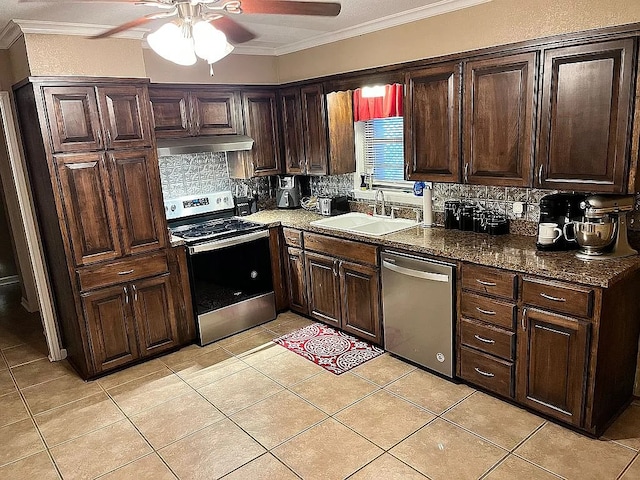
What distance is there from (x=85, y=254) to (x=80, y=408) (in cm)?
107

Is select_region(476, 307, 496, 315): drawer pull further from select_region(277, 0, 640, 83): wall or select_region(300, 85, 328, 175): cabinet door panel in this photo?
select_region(300, 85, 328, 175): cabinet door panel

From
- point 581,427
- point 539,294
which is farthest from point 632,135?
point 581,427

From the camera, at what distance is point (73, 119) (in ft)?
10.9

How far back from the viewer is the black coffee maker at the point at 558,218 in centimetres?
291

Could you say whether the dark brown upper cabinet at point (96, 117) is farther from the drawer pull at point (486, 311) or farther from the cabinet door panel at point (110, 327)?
the drawer pull at point (486, 311)

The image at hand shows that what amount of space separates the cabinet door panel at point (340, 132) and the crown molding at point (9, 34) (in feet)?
7.85

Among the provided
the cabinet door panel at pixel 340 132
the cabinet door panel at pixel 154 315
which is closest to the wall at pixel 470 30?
the cabinet door panel at pixel 340 132

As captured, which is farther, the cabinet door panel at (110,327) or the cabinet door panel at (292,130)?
the cabinet door panel at (292,130)

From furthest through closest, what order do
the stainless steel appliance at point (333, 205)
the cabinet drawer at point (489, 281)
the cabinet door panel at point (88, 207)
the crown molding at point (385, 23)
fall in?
1. the stainless steel appliance at point (333, 205)
2. the cabinet door panel at point (88, 207)
3. the crown molding at point (385, 23)
4. the cabinet drawer at point (489, 281)

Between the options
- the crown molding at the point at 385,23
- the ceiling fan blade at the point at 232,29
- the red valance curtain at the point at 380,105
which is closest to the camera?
the ceiling fan blade at the point at 232,29

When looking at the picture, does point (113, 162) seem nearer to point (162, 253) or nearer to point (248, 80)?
point (162, 253)

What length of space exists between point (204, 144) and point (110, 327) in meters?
1.69

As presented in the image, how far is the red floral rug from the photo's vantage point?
367 centimetres

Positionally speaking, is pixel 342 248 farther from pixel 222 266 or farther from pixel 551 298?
pixel 551 298
